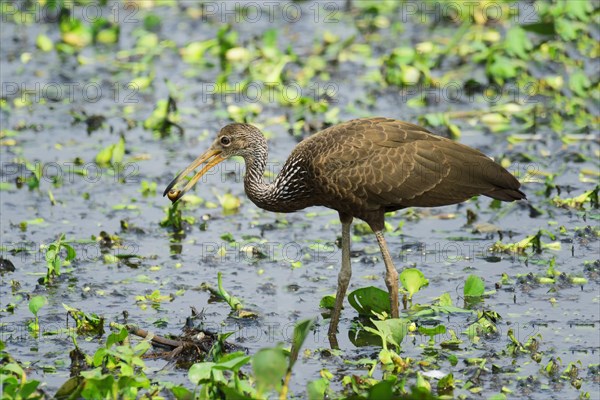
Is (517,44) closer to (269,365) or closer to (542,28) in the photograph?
(542,28)

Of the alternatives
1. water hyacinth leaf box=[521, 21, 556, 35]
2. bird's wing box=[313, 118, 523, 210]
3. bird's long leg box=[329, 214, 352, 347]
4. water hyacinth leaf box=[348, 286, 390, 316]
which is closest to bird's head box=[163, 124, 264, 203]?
bird's wing box=[313, 118, 523, 210]

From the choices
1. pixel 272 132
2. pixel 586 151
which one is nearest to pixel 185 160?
pixel 272 132

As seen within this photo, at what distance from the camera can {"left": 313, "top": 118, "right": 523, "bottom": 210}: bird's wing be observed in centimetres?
921

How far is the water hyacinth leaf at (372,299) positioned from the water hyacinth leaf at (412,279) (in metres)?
0.19

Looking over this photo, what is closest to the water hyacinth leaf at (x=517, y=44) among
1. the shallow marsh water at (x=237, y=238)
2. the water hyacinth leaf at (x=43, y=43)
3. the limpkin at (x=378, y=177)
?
the shallow marsh water at (x=237, y=238)

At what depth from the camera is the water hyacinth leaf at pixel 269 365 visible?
21.5 ft

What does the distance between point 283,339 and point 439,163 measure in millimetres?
1863

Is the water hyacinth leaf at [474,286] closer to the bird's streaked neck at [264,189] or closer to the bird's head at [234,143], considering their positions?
the bird's streaked neck at [264,189]

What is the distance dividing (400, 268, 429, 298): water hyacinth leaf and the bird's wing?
1.78ft

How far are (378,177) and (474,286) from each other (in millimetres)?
1192

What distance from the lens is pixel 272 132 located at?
13789 mm

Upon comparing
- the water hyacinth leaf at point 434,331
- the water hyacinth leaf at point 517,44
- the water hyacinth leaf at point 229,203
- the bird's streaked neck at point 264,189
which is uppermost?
the water hyacinth leaf at point 517,44

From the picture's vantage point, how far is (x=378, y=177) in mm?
9219

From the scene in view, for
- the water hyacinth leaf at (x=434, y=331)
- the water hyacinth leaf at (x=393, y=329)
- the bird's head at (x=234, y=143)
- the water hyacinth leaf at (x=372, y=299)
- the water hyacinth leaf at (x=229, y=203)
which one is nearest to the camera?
the water hyacinth leaf at (x=393, y=329)
